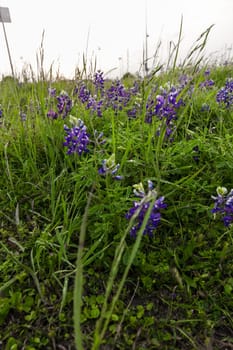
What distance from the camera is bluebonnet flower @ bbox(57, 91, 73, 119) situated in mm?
2384

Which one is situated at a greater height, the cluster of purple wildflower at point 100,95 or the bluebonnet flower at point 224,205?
the cluster of purple wildflower at point 100,95

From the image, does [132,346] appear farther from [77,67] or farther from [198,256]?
[77,67]

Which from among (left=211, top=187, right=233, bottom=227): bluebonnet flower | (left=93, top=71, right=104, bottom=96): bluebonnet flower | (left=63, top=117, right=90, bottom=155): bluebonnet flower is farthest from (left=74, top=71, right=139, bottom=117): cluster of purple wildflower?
(left=211, top=187, right=233, bottom=227): bluebonnet flower

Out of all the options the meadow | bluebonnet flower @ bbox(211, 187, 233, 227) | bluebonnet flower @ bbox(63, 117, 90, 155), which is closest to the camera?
the meadow

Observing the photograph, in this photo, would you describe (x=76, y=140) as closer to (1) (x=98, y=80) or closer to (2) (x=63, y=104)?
(2) (x=63, y=104)

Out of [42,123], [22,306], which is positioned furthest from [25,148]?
[22,306]

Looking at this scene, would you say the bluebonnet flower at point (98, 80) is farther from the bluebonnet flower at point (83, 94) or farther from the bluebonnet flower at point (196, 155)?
the bluebonnet flower at point (196, 155)

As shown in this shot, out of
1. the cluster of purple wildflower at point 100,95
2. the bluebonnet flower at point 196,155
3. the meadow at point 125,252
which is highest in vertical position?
the cluster of purple wildflower at point 100,95

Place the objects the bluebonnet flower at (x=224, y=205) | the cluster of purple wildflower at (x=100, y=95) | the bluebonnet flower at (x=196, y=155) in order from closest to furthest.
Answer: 1. the bluebonnet flower at (x=224, y=205)
2. the bluebonnet flower at (x=196, y=155)
3. the cluster of purple wildflower at (x=100, y=95)

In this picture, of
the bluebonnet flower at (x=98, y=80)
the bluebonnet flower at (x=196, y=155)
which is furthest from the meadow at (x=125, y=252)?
the bluebonnet flower at (x=98, y=80)

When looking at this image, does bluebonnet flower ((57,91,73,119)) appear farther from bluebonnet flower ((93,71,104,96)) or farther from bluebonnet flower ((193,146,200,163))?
bluebonnet flower ((193,146,200,163))

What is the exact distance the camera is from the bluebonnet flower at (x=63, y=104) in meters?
2.38

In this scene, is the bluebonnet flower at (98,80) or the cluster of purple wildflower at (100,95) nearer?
the cluster of purple wildflower at (100,95)

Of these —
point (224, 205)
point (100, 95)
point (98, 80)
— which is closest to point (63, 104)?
point (98, 80)
